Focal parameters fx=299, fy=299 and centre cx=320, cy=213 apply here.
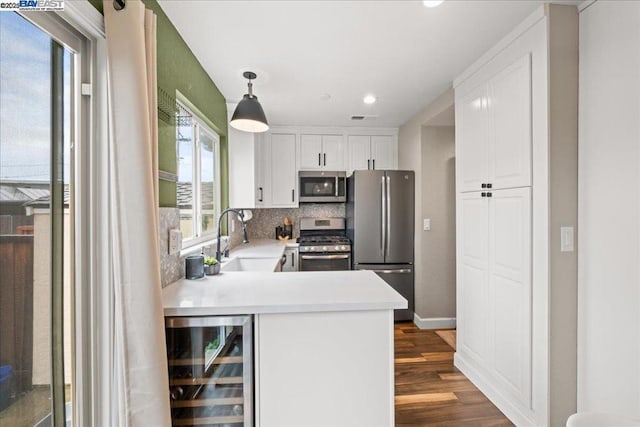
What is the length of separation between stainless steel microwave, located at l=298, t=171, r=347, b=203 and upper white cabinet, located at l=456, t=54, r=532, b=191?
5.76 ft

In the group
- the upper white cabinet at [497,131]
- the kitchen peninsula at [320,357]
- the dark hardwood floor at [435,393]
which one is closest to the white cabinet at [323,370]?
the kitchen peninsula at [320,357]

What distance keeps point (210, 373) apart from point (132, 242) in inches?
27.7

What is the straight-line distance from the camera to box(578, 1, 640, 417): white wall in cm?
141

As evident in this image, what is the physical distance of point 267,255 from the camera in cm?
289

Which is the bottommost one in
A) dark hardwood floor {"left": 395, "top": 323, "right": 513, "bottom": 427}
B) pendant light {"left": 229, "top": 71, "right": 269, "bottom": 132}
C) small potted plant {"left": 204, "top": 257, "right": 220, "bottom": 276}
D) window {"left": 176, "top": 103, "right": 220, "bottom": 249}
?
dark hardwood floor {"left": 395, "top": 323, "right": 513, "bottom": 427}

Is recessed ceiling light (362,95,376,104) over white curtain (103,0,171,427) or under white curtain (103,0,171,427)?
over

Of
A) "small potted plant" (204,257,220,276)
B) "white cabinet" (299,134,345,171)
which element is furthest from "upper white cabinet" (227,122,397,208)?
"small potted plant" (204,257,220,276)

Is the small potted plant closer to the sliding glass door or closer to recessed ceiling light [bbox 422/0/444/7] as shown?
the sliding glass door

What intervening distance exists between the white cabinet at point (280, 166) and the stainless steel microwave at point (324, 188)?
185 millimetres

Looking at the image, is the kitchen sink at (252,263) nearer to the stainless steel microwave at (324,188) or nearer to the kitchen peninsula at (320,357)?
the kitchen peninsula at (320,357)

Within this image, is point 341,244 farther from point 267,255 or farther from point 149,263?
point 149,263

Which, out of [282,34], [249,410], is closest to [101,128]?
[282,34]

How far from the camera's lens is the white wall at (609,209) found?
55.7 inches

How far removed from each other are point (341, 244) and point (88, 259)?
9.33 ft
